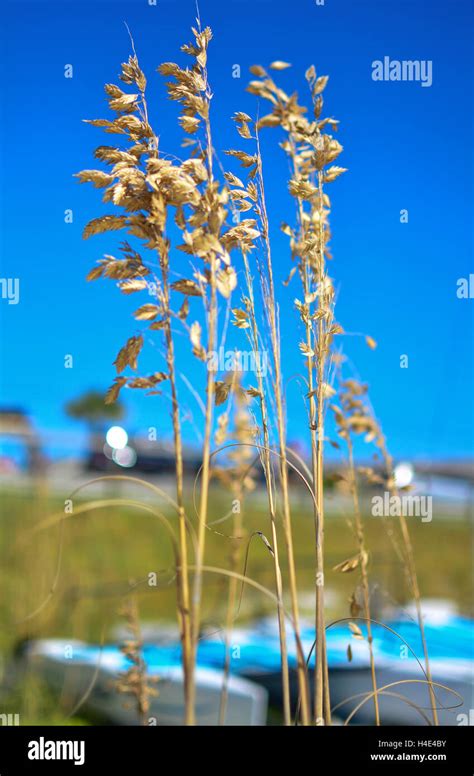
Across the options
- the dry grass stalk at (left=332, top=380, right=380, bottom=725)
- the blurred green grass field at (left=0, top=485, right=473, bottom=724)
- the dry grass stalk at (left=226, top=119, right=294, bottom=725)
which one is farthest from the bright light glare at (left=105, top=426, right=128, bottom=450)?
the dry grass stalk at (left=226, top=119, right=294, bottom=725)

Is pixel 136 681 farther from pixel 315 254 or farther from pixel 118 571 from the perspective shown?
pixel 118 571

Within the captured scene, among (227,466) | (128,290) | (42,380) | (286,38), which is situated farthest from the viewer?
(42,380)

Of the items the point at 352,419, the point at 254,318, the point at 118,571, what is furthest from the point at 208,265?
the point at 118,571

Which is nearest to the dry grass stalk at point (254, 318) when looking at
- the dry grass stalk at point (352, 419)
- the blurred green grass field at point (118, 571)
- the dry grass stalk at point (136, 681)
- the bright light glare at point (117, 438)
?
the blurred green grass field at point (118, 571)

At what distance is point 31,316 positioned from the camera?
8.96 ft

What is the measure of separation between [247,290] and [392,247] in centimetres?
165

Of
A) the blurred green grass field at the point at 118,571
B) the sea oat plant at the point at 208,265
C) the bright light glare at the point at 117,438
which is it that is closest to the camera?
the sea oat plant at the point at 208,265

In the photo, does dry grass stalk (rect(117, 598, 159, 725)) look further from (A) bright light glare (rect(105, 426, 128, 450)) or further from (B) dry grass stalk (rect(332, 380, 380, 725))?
(A) bright light glare (rect(105, 426, 128, 450))

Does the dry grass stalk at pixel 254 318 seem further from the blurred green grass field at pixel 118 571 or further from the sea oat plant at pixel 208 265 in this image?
the blurred green grass field at pixel 118 571

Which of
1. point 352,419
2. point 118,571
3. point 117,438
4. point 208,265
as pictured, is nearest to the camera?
point 208,265

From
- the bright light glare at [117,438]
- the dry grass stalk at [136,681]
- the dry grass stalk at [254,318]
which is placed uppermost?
the bright light glare at [117,438]

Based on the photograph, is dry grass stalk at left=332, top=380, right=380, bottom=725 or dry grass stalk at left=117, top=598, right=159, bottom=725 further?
dry grass stalk at left=117, top=598, right=159, bottom=725

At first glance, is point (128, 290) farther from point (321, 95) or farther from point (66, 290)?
point (66, 290)

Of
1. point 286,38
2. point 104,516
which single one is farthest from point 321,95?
point 104,516
